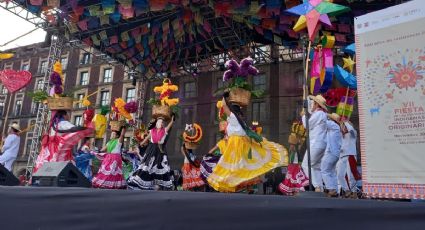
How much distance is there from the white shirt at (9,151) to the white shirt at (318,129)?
6578 millimetres

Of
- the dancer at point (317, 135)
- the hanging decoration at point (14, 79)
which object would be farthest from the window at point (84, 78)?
the dancer at point (317, 135)

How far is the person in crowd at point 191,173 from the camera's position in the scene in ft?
32.0

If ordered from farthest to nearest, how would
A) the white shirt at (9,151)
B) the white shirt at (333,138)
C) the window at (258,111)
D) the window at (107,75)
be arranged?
the window at (107,75) < the window at (258,111) < the white shirt at (9,151) < the white shirt at (333,138)

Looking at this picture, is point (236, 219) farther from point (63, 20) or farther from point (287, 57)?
point (287, 57)

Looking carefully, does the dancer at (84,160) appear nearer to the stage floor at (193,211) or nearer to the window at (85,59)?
the stage floor at (193,211)

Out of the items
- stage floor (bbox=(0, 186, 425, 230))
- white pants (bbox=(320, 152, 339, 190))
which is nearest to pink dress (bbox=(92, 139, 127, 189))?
white pants (bbox=(320, 152, 339, 190))

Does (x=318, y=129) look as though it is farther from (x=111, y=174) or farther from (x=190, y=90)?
(x=190, y=90)

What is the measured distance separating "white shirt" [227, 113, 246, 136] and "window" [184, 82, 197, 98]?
13.2m

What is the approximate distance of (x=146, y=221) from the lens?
2.18 meters

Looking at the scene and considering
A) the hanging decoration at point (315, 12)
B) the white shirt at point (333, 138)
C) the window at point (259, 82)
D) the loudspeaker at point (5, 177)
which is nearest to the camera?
the loudspeaker at point (5, 177)

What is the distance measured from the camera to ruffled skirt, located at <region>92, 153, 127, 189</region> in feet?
26.8

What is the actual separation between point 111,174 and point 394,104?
6651 millimetres

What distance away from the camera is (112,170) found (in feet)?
27.2

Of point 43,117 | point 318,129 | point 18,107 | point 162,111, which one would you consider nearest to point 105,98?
point 18,107
